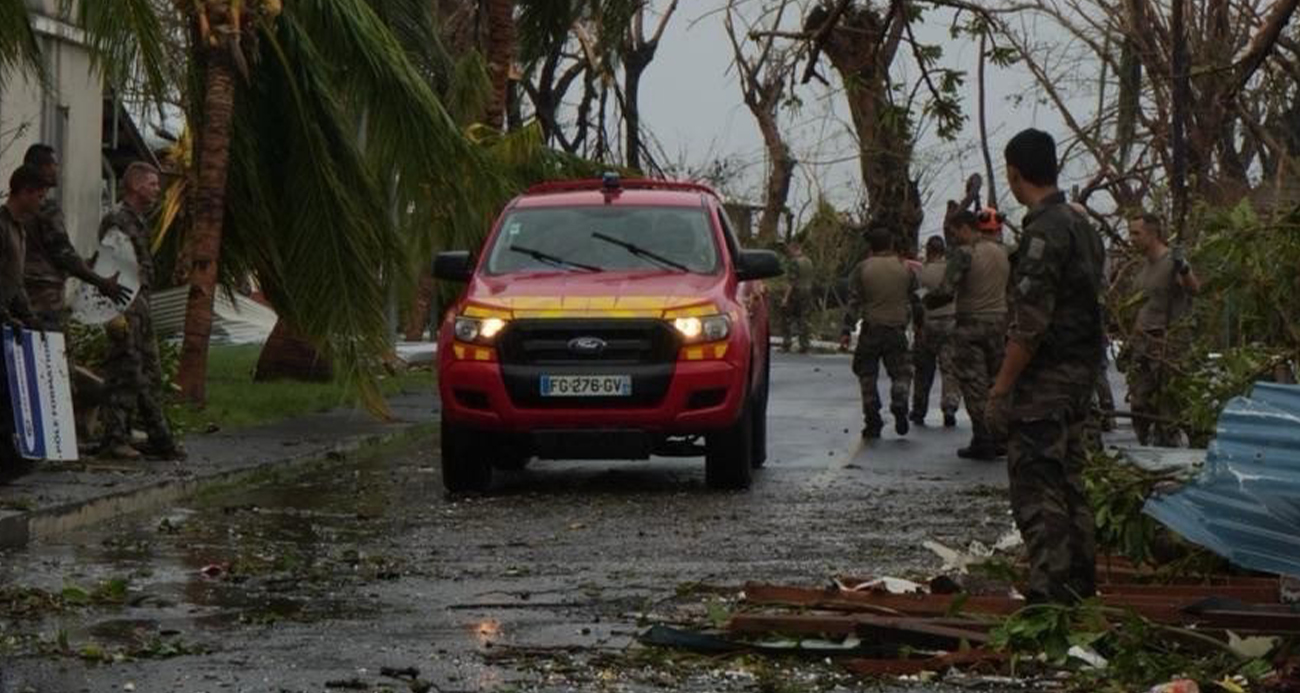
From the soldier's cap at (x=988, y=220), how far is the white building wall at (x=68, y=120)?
32.7 ft

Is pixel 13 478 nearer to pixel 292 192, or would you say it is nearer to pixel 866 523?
pixel 866 523

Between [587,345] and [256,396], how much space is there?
947 cm

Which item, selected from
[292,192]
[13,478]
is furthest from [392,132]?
[13,478]

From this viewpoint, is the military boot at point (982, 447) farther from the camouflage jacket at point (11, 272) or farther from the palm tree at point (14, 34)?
the camouflage jacket at point (11, 272)

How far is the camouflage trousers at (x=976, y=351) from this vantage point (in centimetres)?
2209

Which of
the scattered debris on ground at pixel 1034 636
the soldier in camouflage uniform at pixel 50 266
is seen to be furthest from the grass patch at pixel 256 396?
the scattered debris on ground at pixel 1034 636

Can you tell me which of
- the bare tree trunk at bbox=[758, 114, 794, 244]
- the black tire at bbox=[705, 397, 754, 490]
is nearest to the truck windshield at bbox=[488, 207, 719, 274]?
the black tire at bbox=[705, 397, 754, 490]

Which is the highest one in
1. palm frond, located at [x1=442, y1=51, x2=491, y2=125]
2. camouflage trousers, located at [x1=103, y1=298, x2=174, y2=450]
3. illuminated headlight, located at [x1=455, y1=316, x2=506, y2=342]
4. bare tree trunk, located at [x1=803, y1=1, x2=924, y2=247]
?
palm frond, located at [x1=442, y1=51, x2=491, y2=125]

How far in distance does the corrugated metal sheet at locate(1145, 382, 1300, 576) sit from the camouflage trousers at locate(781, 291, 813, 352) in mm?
36227

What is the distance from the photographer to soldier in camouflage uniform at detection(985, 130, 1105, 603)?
1042 centimetres

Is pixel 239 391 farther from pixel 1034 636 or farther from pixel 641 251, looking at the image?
Answer: pixel 1034 636

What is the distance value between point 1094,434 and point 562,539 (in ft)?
8.88

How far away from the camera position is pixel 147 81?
17.7 m

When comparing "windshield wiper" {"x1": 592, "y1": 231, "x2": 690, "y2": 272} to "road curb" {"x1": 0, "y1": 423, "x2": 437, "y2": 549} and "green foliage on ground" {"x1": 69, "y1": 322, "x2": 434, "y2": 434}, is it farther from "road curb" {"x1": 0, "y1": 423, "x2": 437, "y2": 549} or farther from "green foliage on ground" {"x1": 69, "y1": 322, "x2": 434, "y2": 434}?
"green foliage on ground" {"x1": 69, "y1": 322, "x2": 434, "y2": 434}
